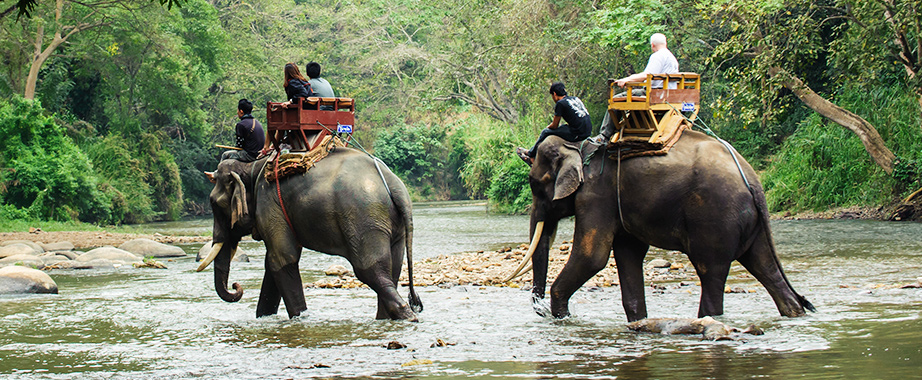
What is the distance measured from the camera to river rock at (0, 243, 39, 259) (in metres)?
17.2

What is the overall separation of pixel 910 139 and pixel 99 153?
25235 millimetres

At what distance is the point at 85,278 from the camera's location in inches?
574

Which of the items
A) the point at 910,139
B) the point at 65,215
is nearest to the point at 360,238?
the point at 910,139

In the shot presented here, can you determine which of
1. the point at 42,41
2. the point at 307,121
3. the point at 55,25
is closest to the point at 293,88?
the point at 307,121

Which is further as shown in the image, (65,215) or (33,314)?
(65,215)

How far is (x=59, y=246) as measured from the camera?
20.1 m

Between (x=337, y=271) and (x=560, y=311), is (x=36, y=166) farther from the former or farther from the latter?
(x=560, y=311)

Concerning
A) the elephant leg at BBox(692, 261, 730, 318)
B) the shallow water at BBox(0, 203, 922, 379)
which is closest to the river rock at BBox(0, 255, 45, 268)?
the shallow water at BBox(0, 203, 922, 379)

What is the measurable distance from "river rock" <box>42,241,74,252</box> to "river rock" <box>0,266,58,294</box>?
797 centimetres

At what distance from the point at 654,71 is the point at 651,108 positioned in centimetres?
58

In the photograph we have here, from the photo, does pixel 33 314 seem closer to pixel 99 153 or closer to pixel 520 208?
pixel 520 208

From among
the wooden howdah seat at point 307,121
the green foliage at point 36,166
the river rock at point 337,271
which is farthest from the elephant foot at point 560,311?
the green foliage at point 36,166

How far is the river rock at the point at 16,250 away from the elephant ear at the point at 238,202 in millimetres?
9543

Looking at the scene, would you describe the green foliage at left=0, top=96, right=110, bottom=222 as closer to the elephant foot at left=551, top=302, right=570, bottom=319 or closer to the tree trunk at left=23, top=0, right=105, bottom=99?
the tree trunk at left=23, top=0, right=105, bottom=99
